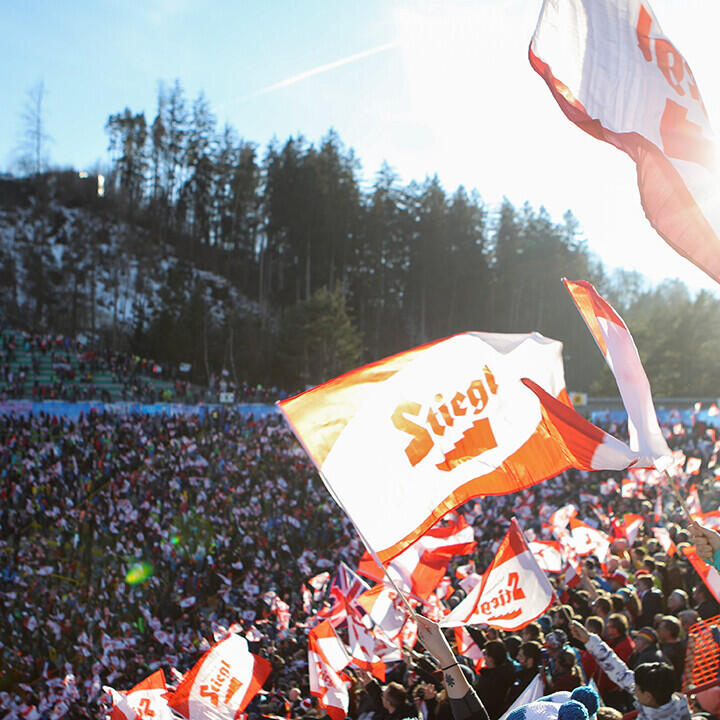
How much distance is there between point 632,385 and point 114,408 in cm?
1998

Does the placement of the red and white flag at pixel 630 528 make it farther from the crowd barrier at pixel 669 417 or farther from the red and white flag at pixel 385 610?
the crowd barrier at pixel 669 417

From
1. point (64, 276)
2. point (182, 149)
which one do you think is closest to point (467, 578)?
point (64, 276)

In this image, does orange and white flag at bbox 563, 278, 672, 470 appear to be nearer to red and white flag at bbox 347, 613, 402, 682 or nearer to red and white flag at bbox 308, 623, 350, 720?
red and white flag at bbox 308, 623, 350, 720

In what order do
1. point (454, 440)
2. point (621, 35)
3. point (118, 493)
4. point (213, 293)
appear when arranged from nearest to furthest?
point (621, 35) < point (454, 440) < point (118, 493) < point (213, 293)

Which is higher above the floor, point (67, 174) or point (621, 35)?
point (67, 174)

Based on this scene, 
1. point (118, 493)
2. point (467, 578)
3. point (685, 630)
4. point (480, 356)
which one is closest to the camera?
point (480, 356)

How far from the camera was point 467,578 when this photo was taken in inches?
301

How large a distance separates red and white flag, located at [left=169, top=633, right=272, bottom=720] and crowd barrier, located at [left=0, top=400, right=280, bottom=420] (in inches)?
671

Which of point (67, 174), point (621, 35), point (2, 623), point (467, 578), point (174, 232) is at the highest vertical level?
point (67, 174)

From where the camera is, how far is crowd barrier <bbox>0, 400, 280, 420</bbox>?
2033cm

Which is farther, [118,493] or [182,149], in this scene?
[182,149]

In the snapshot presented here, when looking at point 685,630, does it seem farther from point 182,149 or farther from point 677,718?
point 182,149

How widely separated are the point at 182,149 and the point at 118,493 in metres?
39.4

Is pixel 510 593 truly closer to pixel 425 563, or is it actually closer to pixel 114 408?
pixel 425 563
